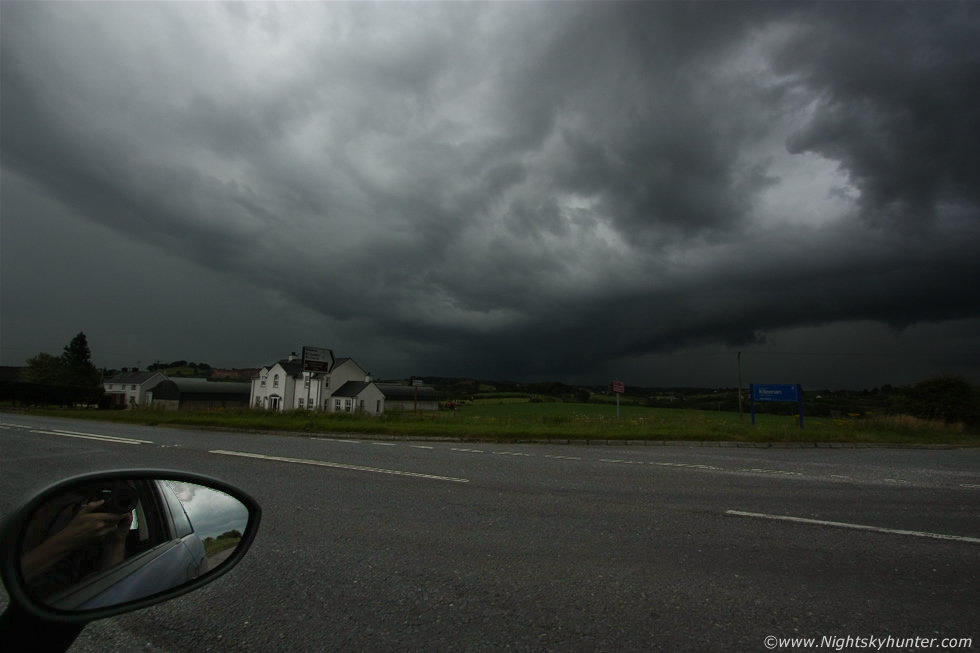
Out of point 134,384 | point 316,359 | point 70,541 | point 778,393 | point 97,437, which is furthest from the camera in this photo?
point 134,384

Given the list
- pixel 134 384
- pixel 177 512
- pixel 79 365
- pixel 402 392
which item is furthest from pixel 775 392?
pixel 79 365

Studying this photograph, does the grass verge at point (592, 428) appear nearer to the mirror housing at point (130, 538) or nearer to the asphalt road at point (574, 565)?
the asphalt road at point (574, 565)

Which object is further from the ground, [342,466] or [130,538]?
[130,538]

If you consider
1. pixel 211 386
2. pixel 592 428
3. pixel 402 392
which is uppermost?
pixel 211 386

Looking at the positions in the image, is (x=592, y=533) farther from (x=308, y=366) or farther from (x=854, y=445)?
(x=308, y=366)

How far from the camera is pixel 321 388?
59.5m

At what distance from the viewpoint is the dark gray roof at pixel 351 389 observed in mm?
61781

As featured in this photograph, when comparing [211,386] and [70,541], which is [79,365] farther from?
[70,541]

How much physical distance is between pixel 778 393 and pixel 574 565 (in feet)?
69.5

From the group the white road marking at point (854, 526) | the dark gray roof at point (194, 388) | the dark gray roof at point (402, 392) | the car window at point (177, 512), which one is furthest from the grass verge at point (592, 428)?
the dark gray roof at point (194, 388)

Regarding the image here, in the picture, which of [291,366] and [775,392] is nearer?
[775,392]

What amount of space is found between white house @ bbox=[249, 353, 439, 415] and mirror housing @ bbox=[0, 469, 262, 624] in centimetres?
5669

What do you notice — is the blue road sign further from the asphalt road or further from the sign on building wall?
the sign on building wall

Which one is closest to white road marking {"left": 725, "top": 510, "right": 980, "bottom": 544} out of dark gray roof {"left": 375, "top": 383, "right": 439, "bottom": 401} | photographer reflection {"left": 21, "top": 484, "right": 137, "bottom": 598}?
photographer reflection {"left": 21, "top": 484, "right": 137, "bottom": 598}
